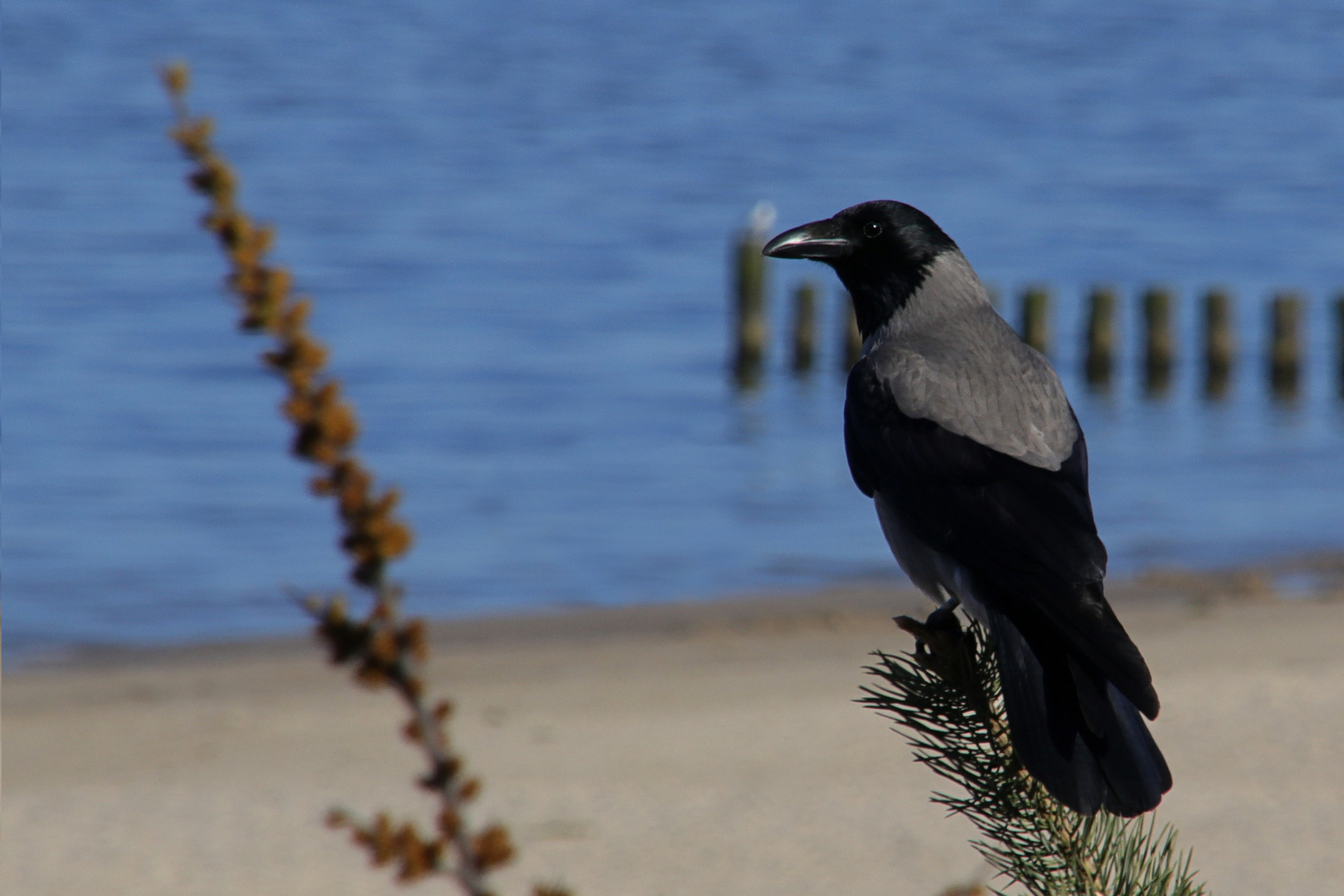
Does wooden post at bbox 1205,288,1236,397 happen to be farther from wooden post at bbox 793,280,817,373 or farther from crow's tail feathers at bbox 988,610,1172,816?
crow's tail feathers at bbox 988,610,1172,816

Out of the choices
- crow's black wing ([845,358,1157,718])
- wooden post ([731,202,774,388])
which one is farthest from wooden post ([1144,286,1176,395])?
crow's black wing ([845,358,1157,718])

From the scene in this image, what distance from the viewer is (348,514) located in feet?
2.86

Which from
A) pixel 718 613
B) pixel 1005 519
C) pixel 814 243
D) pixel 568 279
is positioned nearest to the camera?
pixel 1005 519

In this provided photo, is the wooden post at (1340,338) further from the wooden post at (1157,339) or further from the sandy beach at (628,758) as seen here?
the sandy beach at (628,758)

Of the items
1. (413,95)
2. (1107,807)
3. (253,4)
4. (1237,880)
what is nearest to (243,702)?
(1237,880)

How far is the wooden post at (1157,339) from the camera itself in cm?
2823

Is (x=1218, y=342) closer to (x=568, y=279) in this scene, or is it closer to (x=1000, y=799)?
(x=568, y=279)

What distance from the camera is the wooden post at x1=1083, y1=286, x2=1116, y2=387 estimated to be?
93.1 ft

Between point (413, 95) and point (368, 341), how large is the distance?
187 ft

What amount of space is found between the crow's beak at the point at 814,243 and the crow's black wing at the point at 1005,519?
0.35 m

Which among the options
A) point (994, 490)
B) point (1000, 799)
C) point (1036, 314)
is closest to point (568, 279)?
point (1036, 314)

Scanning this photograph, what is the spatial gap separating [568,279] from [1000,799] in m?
37.1

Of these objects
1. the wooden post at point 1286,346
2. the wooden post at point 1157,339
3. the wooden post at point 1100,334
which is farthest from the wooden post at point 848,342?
the wooden post at point 1286,346

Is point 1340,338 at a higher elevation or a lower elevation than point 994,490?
lower
